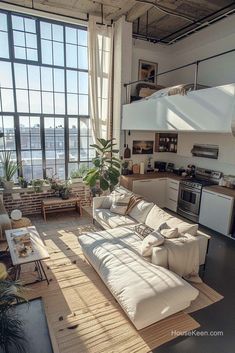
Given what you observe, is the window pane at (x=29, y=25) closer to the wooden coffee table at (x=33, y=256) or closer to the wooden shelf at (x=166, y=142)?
the wooden shelf at (x=166, y=142)

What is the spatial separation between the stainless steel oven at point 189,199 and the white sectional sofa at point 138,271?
1357 millimetres

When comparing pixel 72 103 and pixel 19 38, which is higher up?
pixel 19 38

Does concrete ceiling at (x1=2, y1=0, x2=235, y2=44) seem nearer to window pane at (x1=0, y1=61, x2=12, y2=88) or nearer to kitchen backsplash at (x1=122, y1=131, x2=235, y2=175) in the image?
window pane at (x1=0, y1=61, x2=12, y2=88)

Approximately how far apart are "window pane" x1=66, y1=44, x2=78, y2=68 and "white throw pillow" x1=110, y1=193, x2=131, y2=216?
340cm

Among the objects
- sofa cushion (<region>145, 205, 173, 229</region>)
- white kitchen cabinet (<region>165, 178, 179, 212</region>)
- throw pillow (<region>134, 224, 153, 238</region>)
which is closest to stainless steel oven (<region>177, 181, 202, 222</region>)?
white kitchen cabinet (<region>165, 178, 179, 212</region>)

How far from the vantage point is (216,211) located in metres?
4.62

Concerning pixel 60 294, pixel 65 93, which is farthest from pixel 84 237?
pixel 65 93

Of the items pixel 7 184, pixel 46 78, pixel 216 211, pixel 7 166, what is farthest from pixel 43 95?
pixel 216 211

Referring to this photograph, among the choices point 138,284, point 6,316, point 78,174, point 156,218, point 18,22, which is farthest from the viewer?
point 78,174

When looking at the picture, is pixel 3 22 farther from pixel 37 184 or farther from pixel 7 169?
pixel 37 184

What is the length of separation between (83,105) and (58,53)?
1276 millimetres

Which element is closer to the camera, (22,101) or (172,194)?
(22,101)

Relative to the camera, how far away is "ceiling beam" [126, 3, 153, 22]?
15.7 feet

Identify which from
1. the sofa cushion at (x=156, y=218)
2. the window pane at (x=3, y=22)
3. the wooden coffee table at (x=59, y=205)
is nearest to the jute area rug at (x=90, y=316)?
the sofa cushion at (x=156, y=218)
